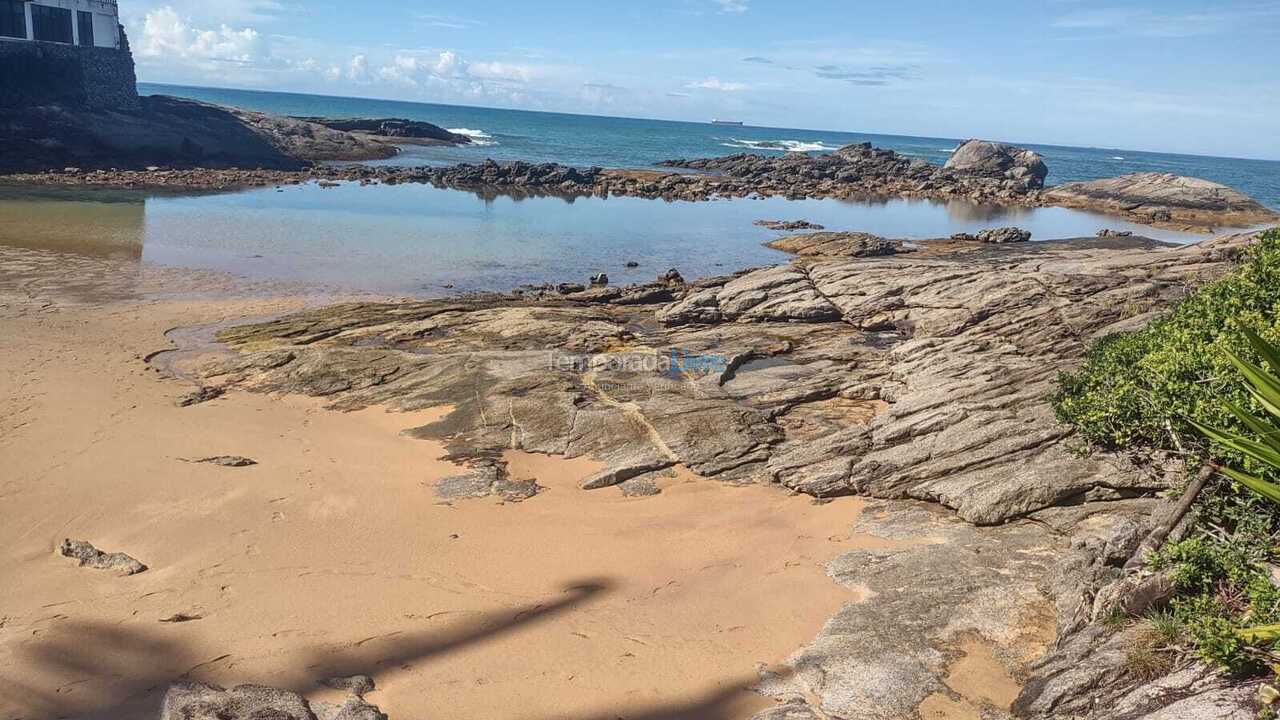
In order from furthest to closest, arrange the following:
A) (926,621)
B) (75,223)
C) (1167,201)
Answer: (1167,201), (75,223), (926,621)

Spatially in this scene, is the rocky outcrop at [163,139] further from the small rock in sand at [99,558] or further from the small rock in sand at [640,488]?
the small rock in sand at [640,488]

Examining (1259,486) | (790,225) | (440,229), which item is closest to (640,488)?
(1259,486)

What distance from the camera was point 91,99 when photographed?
60.0 meters

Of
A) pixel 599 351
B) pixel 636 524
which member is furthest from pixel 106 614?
pixel 599 351

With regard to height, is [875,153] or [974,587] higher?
[875,153]

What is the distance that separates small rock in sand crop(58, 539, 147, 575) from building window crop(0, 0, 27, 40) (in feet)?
194

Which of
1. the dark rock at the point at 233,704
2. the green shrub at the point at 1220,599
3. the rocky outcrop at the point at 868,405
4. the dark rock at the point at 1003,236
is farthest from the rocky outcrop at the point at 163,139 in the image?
the green shrub at the point at 1220,599

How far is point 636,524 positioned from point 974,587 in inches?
186

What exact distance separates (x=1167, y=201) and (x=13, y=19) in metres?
83.2

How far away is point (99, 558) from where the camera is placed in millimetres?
10742

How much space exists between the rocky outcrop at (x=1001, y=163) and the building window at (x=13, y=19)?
7669 centimetres

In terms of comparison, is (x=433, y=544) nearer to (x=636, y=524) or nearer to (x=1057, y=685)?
(x=636, y=524)

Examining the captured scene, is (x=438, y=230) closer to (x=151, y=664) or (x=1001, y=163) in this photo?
(x=151, y=664)

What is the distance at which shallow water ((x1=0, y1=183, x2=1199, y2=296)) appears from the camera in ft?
107
